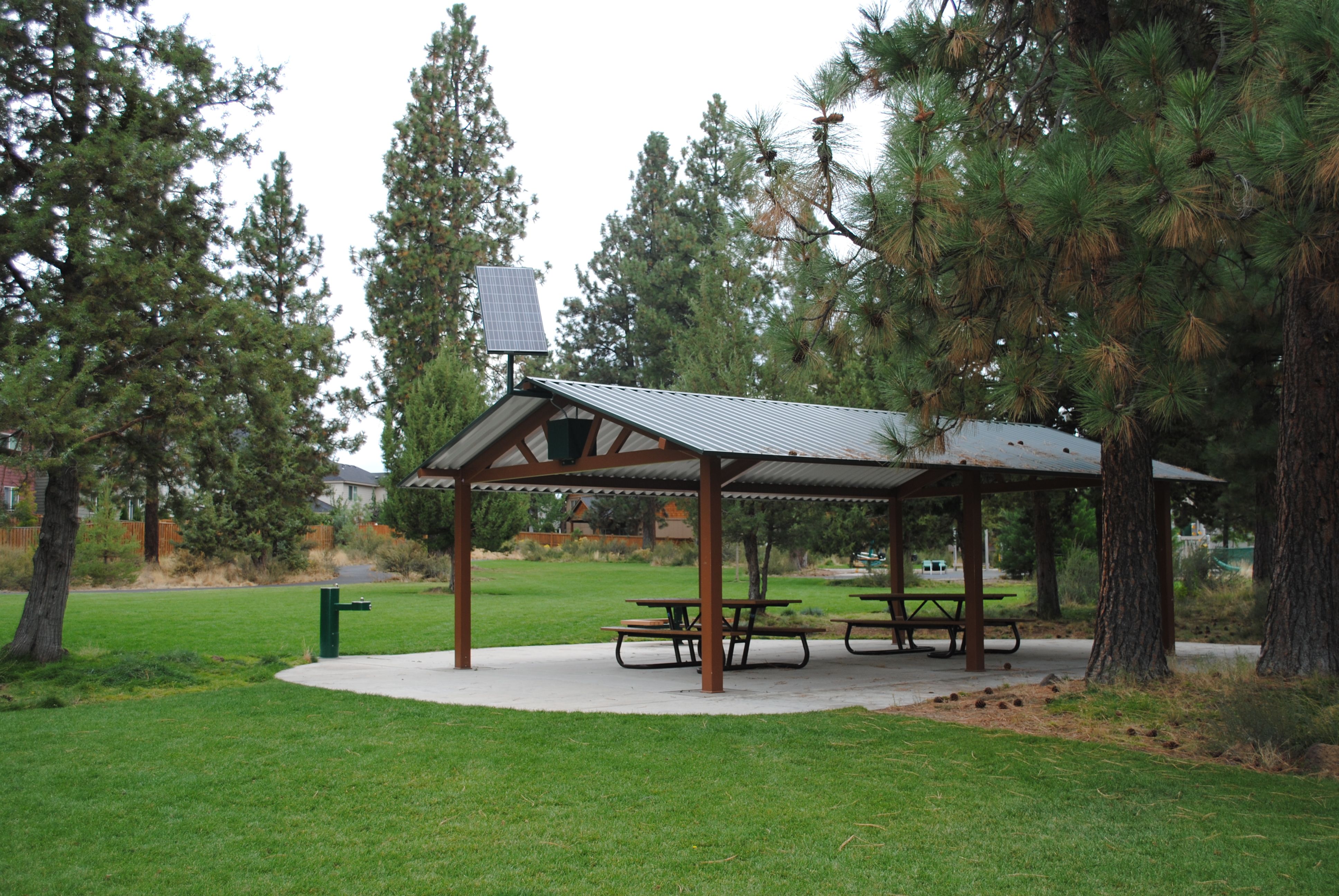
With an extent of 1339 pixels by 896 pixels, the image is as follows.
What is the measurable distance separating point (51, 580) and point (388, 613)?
927 centimetres

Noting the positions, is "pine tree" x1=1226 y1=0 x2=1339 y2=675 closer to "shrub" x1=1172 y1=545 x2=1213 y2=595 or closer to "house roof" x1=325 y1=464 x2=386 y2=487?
"shrub" x1=1172 y1=545 x2=1213 y2=595

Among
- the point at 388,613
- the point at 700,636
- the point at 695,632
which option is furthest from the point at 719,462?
the point at 388,613

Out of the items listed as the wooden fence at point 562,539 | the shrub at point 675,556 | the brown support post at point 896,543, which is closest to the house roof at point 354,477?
the wooden fence at point 562,539

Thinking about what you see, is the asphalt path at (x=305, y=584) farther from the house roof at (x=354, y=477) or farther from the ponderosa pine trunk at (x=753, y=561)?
the house roof at (x=354, y=477)

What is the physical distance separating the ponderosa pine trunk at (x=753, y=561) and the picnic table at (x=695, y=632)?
25.4 ft

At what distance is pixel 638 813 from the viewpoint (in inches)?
211

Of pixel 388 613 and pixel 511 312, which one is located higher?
pixel 511 312

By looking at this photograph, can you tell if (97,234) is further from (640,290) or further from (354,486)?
(354,486)

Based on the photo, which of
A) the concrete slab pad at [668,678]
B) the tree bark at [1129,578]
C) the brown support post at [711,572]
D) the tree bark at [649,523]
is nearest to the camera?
the tree bark at [1129,578]

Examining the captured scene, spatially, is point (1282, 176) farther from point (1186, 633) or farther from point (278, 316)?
point (278, 316)

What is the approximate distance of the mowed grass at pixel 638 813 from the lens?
434 cm

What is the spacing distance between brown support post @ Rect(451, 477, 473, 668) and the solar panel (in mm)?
2293

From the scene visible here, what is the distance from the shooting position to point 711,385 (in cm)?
2252

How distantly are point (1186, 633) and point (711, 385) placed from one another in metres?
10.5
